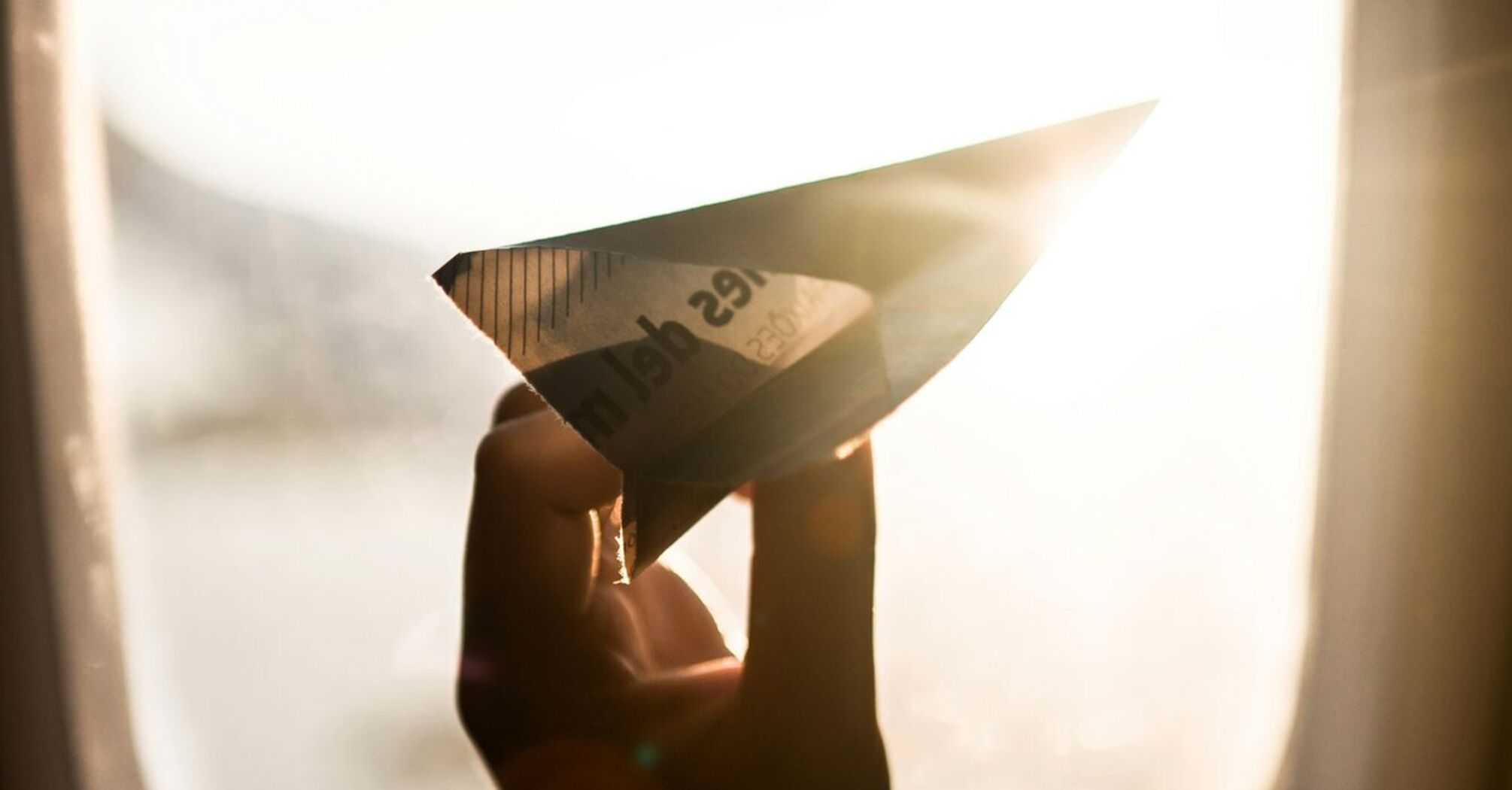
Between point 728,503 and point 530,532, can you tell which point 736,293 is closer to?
point 530,532

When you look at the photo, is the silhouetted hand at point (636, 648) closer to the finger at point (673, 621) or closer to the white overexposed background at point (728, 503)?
the finger at point (673, 621)

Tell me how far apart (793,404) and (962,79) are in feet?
1.59

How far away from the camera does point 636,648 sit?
0.43 metres

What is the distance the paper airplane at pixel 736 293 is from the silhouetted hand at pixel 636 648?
0.22 ft

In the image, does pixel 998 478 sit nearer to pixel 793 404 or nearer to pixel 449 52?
pixel 793 404

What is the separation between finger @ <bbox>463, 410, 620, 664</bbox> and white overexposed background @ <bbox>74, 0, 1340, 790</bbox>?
23 cm

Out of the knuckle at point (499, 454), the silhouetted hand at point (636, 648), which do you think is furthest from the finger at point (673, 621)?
the knuckle at point (499, 454)

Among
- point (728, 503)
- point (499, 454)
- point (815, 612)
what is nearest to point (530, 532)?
point (499, 454)

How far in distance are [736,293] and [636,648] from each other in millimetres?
258

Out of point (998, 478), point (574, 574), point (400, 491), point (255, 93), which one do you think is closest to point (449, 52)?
point (255, 93)

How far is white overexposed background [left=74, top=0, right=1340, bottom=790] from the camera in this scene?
64 cm

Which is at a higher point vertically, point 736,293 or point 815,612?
point 736,293

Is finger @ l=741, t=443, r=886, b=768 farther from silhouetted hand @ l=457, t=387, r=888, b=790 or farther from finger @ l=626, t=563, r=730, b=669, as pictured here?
finger @ l=626, t=563, r=730, b=669

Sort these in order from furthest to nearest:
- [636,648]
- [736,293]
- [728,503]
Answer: [728,503] < [636,648] < [736,293]
